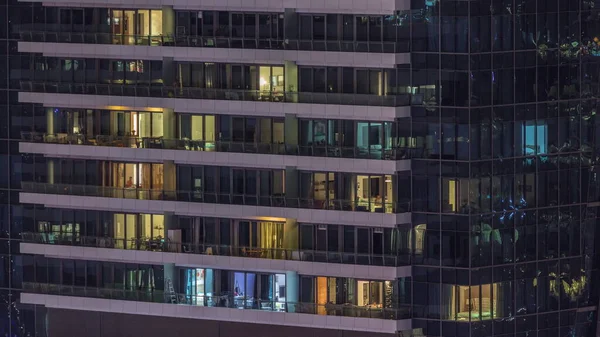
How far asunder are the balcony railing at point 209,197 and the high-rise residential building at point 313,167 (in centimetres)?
11

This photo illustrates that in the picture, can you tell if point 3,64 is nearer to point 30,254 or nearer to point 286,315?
point 30,254

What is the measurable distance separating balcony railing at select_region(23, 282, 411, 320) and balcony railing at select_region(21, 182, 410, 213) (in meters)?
5.31

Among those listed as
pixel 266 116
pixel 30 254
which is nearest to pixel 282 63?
pixel 266 116

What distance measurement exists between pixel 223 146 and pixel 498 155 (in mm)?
15347

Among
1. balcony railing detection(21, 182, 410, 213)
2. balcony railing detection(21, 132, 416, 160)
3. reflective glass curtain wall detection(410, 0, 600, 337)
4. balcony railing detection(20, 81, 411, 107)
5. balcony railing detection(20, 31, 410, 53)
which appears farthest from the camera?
balcony railing detection(21, 182, 410, 213)

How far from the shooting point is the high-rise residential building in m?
132

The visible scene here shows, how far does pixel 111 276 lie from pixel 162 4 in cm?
1577

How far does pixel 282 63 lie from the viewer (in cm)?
13438

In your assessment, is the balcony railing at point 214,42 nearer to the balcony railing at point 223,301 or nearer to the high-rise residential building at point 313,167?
the high-rise residential building at point 313,167

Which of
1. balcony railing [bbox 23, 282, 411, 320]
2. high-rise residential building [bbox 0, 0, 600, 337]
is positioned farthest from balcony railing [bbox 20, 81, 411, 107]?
balcony railing [bbox 23, 282, 411, 320]

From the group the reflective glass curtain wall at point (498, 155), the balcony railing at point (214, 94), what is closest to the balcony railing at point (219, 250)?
the reflective glass curtain wall at point (498, 155)

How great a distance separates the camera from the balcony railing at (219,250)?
5231 inches

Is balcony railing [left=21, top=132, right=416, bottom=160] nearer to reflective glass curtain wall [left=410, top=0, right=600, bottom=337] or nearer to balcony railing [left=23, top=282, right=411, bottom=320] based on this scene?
reflective glass curtain wall [left=410, top=0, right=600, bottom=337]

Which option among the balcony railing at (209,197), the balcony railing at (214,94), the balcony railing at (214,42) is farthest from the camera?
the balcony railing at (209,197)
